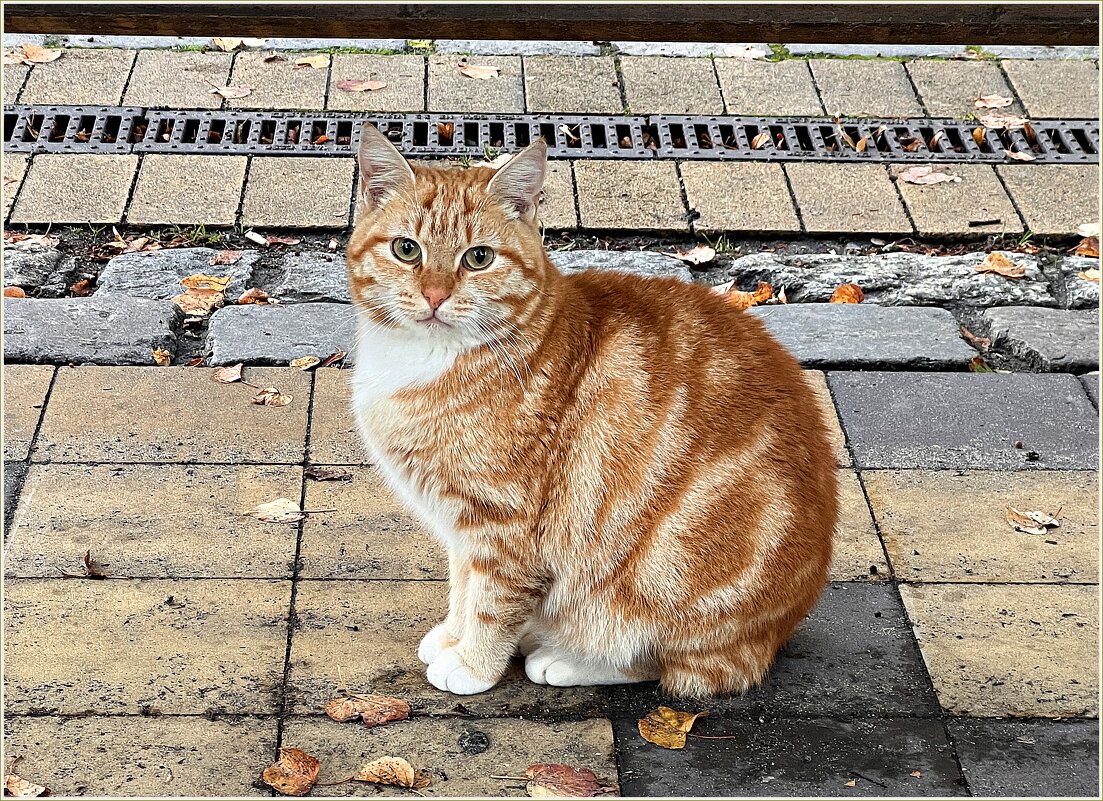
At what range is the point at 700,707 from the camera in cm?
294

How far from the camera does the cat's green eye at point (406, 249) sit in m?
2.73

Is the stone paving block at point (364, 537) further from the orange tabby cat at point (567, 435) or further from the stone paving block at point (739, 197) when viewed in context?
the stone paving block at point (739, 197)

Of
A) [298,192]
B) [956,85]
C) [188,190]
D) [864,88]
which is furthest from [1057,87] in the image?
[188,190]

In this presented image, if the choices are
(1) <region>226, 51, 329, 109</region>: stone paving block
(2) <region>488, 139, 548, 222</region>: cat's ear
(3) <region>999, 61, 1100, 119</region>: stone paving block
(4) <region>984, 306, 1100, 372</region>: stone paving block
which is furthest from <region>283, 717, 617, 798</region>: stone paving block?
(3) <region>999, 61, 1100, 119</region>: stone paving block

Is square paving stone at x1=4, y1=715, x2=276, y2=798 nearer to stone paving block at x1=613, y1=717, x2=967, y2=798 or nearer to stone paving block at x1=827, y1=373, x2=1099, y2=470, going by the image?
stone paving block at x1=613, y1=717, x2=967, y2=798

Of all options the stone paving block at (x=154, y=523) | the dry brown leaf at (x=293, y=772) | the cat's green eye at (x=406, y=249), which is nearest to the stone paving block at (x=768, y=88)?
the stone paving block at (x=154, y=523)

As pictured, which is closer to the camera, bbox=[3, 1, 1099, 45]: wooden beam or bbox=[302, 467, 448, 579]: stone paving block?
bbox=[3, 1, 1099, 45]: wooden beam

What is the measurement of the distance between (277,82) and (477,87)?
960 mm

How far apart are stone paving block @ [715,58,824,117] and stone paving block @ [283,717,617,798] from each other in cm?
363

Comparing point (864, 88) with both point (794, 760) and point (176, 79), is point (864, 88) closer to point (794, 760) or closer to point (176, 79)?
point (176, 79)

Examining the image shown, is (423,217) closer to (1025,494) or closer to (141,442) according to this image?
(141,442)

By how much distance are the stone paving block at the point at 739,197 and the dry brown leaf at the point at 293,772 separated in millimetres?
2892

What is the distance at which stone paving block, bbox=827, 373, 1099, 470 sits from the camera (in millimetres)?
3840

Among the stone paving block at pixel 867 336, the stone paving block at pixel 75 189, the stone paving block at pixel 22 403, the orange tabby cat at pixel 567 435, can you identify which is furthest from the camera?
the stone paving block at pixel 75 189
